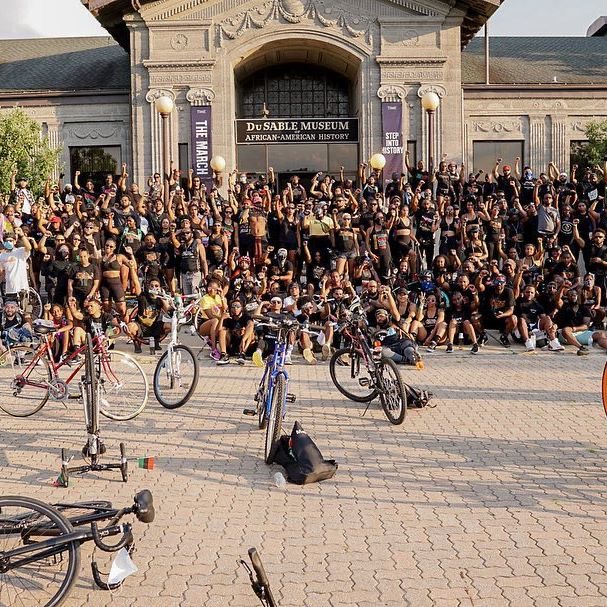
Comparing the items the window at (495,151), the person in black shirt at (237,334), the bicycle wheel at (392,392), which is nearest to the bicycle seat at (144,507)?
the bicycle wheel at (392,392)

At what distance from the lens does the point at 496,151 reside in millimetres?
30500

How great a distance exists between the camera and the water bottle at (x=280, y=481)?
6652 millimetres

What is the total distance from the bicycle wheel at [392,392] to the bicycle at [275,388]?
4.77ft

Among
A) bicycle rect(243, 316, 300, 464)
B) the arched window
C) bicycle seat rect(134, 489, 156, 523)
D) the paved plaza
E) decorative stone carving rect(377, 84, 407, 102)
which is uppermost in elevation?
the arched window

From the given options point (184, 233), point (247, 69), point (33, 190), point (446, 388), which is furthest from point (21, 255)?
point (247, 69)

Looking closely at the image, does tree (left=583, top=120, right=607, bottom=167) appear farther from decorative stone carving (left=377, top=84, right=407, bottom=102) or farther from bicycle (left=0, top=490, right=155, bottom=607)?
bicycle (left=0, top=490, right=155, bottom=607)

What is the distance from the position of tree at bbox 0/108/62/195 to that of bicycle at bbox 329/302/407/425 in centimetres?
1889

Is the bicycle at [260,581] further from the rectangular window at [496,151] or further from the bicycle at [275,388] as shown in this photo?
the rectangular window at [496,151]

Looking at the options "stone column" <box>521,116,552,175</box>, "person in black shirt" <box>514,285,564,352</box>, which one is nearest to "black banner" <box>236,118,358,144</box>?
"stone column" <box>521,116,552,175</box>

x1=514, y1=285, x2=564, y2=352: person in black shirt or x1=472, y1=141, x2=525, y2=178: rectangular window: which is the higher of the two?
x1=472, y1=141, x2=525, y2=178: rectangular window

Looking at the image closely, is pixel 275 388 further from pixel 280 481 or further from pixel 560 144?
pixel 560 144

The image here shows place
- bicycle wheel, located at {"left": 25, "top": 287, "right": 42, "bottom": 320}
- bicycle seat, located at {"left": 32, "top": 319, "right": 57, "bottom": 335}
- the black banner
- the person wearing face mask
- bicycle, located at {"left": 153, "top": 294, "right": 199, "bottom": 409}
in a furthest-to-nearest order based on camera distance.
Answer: the black banner
bicycle wheel, located at {"left": 25, "top": 287, "right": 42, "bottom": 320}
the person wearing face mask
bicycle, located at {"left": 153, "top": 294, "right": 199, "bottom": 409}
bicycle seat, located at {"left": 32, "top": 319, "right": 57, "bottom": 335}

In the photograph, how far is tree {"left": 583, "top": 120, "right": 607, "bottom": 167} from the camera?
94.6ft

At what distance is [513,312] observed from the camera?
51.5 feet
